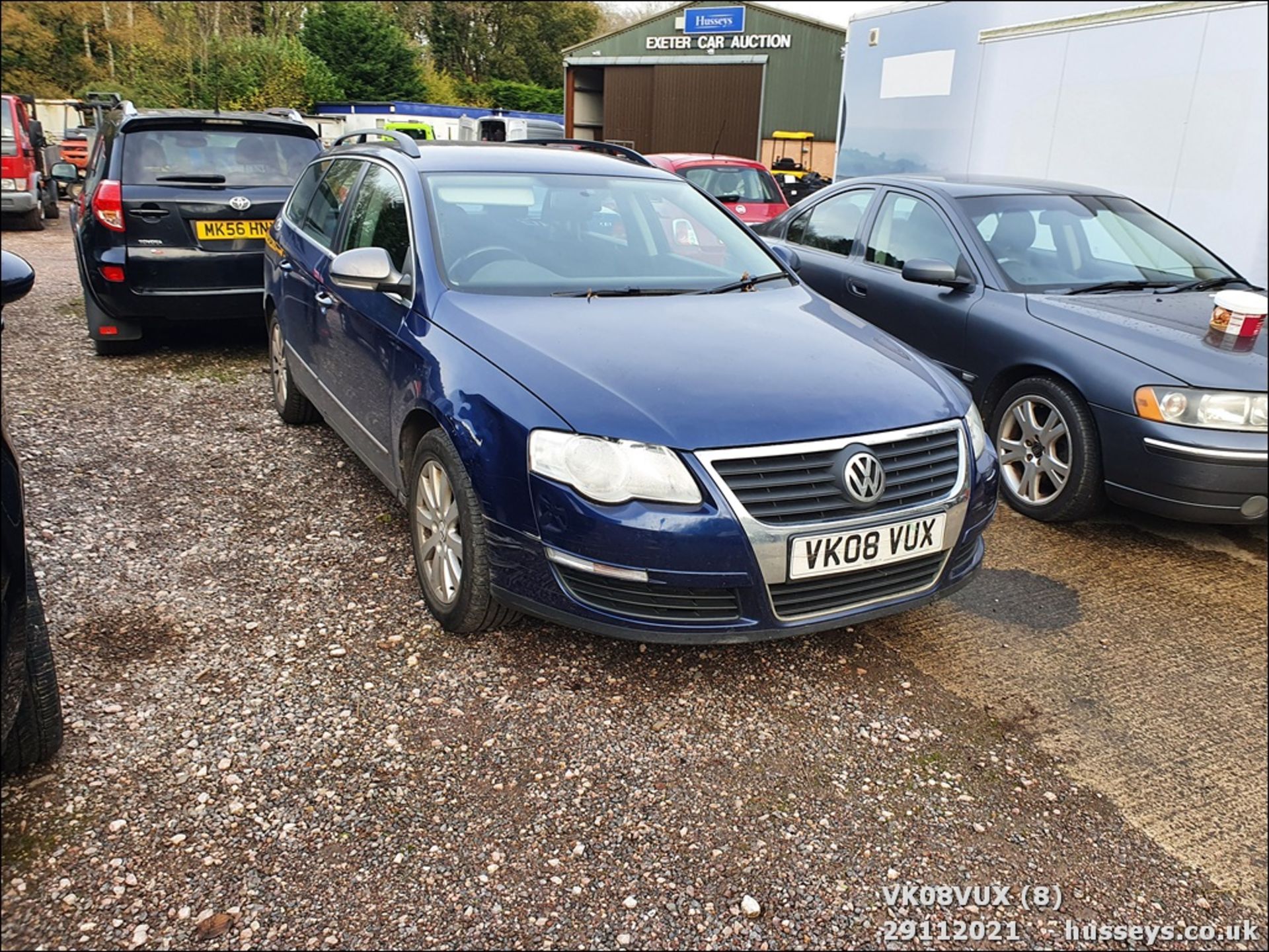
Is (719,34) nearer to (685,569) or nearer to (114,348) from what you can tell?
(114,348)

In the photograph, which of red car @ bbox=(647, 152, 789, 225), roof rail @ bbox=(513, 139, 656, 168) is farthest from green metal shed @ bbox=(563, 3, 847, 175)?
roof rail @ bbox=(513, 139, 656, 168)

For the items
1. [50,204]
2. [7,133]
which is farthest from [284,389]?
[50,204]

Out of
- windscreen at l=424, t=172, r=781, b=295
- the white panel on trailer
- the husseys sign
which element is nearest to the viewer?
the white panel on trailer

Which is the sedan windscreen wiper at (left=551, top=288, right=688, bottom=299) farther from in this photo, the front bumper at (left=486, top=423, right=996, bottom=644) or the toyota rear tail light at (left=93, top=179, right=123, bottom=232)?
the toyota rear tail light at (left=93, top=179, right=123, bottom=232)

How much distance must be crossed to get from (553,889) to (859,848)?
0.73 m

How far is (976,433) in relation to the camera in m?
3.09

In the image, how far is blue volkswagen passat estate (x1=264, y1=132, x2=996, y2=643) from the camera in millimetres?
2605

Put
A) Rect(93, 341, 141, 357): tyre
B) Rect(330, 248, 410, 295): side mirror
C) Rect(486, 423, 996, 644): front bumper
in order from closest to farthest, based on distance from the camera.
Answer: Rect(486, 423, 996, 644): front bumper, Rect(330, 248, 410, 295): side mirror, Rect(93, 341, 141, 357): tyre

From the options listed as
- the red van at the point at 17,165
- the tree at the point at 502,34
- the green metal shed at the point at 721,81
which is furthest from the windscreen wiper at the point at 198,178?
the tree at the point at 502,34

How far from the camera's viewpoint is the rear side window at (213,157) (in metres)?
6.14

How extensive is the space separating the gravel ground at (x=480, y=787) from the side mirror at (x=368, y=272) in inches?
41.4

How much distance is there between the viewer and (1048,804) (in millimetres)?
2367

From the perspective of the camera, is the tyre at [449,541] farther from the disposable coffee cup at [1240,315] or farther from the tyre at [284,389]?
the disposable coffee cup at [1240,315]

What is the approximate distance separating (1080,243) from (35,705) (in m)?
4.85
